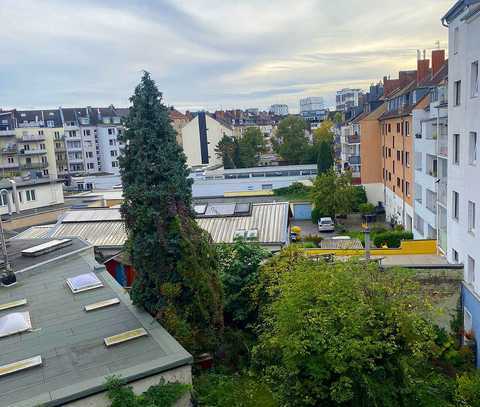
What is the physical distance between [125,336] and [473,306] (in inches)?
520

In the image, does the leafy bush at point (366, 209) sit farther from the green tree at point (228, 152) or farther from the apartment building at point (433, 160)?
the green tree at point (228, 152)

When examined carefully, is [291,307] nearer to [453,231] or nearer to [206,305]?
[206,305]

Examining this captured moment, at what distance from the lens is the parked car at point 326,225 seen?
40469 mm

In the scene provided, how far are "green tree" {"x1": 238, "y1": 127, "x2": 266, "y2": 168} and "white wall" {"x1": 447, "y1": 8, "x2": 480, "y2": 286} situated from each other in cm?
5797

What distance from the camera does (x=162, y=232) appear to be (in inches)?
495

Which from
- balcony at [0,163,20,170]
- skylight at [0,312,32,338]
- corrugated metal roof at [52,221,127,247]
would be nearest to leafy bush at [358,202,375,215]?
corrugated metal roof at [52,221,127,247]

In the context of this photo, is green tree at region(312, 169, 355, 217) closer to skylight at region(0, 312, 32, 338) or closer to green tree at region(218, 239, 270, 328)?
green tree at region(218, 239, 270, 328)

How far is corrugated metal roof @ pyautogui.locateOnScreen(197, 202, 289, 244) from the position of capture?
2256 cm

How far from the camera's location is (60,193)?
39.9 metres

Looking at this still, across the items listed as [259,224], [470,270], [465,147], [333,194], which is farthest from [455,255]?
[333,194]

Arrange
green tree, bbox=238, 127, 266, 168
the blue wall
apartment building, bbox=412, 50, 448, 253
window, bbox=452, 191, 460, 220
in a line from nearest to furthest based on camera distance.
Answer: the blue wall, window, bbox=452, 191, 460, 220, apartment building, bbox=412, 50, 448, 253, green tree, bbox=238, 127, 266, 168

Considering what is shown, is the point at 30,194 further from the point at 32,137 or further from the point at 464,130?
the point at 32,137

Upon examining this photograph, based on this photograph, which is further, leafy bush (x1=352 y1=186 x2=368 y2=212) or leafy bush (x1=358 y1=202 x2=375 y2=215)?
leafy bush (x1=352 y1=186 x2=368 y2=212)

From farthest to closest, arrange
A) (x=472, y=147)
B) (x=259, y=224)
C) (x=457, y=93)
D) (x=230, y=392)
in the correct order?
(x=259, y=224) → (x=457, y=93) → (x=472, y=147) → (x=230, y=392)
